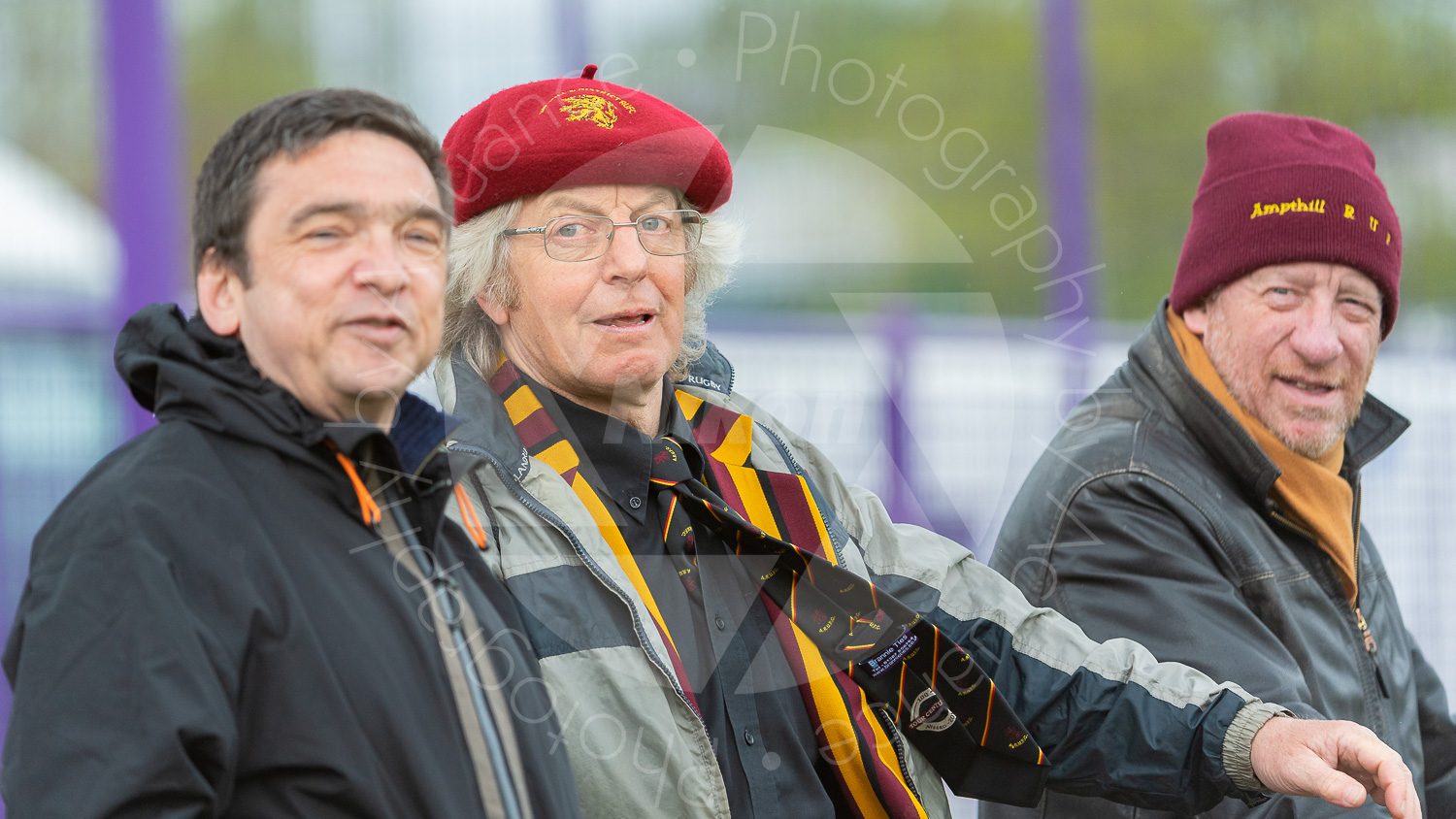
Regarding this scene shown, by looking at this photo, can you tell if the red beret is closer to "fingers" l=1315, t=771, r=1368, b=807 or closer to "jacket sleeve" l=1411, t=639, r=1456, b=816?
"fingers" l=1315, t=771, r=1368, b=807

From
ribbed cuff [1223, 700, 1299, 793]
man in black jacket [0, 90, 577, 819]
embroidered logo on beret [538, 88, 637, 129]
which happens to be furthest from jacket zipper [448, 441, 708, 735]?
ribbed cuff [1223, 700, 1299, 793]

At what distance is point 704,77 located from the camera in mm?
5945

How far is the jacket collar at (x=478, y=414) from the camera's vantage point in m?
1.89

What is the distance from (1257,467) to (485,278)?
1479 mm

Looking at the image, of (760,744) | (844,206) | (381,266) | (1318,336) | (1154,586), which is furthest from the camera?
(844,206)

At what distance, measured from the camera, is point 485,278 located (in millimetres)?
2193

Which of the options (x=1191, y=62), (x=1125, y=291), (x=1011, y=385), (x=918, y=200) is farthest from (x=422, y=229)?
(x=1191, y=62)

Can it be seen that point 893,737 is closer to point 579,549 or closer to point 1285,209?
point 579,549

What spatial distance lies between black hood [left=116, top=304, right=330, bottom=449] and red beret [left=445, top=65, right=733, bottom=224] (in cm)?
74

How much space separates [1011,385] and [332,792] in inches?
181

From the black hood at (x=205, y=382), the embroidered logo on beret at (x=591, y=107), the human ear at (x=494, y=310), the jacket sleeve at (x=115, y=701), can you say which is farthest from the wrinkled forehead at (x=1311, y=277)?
the jacket sleeve at (x=115, y=701)

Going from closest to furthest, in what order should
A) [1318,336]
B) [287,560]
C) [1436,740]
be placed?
[287,560], [1318,336], [1436,740]

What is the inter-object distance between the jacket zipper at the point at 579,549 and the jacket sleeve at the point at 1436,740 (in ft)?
5.59

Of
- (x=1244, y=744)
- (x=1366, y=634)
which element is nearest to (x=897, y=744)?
(x=1244, y=744)
